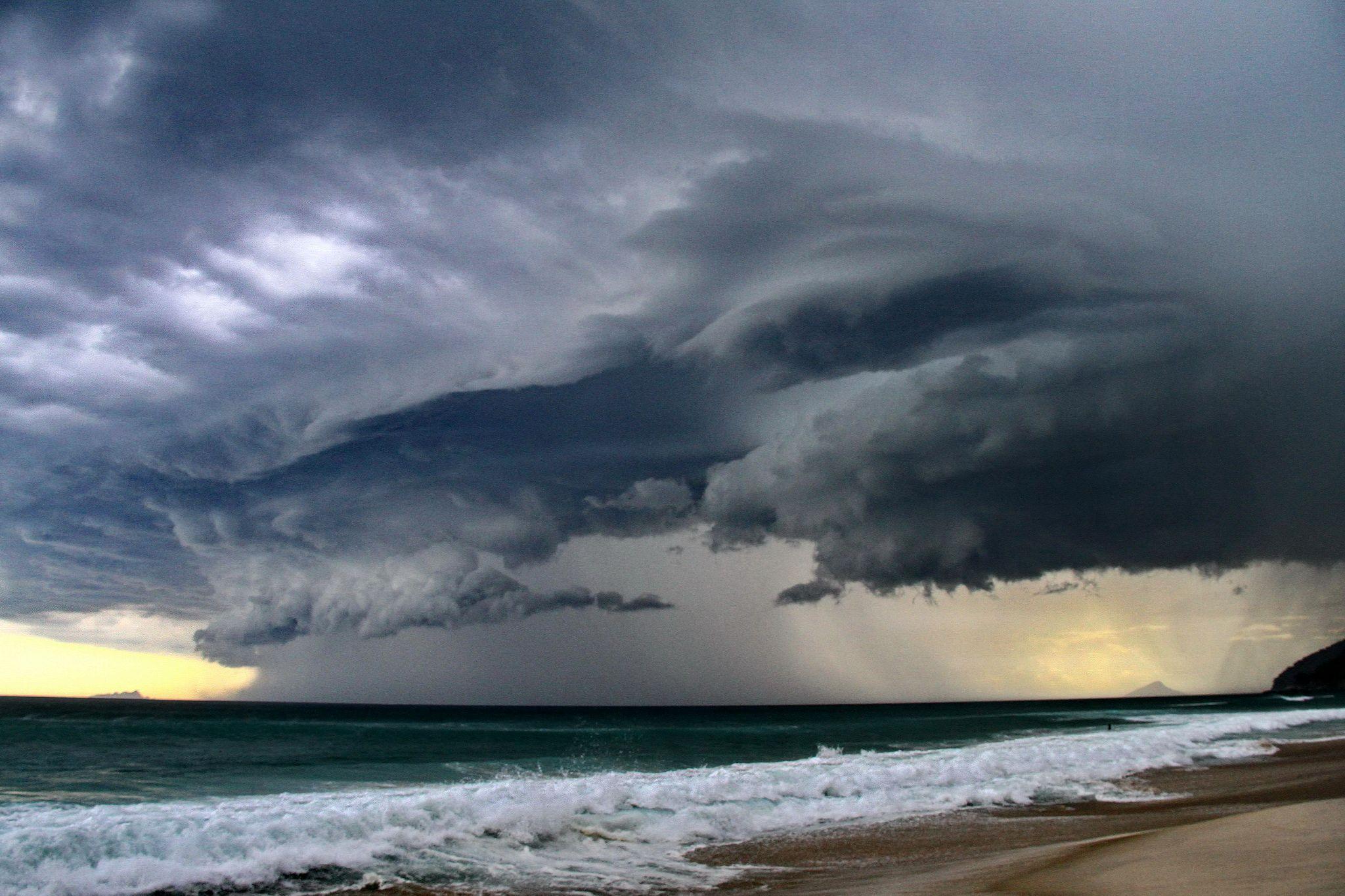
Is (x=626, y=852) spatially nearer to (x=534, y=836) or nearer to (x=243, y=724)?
(x=534, y=836)

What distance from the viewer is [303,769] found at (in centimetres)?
3741

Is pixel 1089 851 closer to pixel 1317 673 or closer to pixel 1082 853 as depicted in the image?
pixel 1082 853

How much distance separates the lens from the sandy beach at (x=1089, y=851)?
10102 mm

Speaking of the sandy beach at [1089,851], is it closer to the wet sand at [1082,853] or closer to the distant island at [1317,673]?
the wet sand at [1082,853]

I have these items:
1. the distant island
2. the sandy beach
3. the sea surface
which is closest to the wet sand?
the sandy beach

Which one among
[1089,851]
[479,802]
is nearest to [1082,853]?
[1089,851]

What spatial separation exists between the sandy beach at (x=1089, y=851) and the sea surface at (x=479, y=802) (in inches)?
58.7

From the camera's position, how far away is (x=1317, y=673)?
178 metres

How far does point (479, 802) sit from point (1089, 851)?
11342 millimetres

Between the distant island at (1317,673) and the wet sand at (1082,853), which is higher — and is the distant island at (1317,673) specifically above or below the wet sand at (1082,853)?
below

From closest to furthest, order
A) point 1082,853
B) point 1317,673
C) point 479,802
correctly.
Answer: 1. point 1082,853
2. point 479,802
3. point 1317,673

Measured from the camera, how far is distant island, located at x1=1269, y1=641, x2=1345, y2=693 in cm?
17088

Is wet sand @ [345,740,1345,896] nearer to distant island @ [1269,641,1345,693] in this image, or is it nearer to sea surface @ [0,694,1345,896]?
sea surface @ [0,694,1345,896]

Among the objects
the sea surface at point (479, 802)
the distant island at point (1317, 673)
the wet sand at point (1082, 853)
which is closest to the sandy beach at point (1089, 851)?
the wet sand at point (1082, 853)
